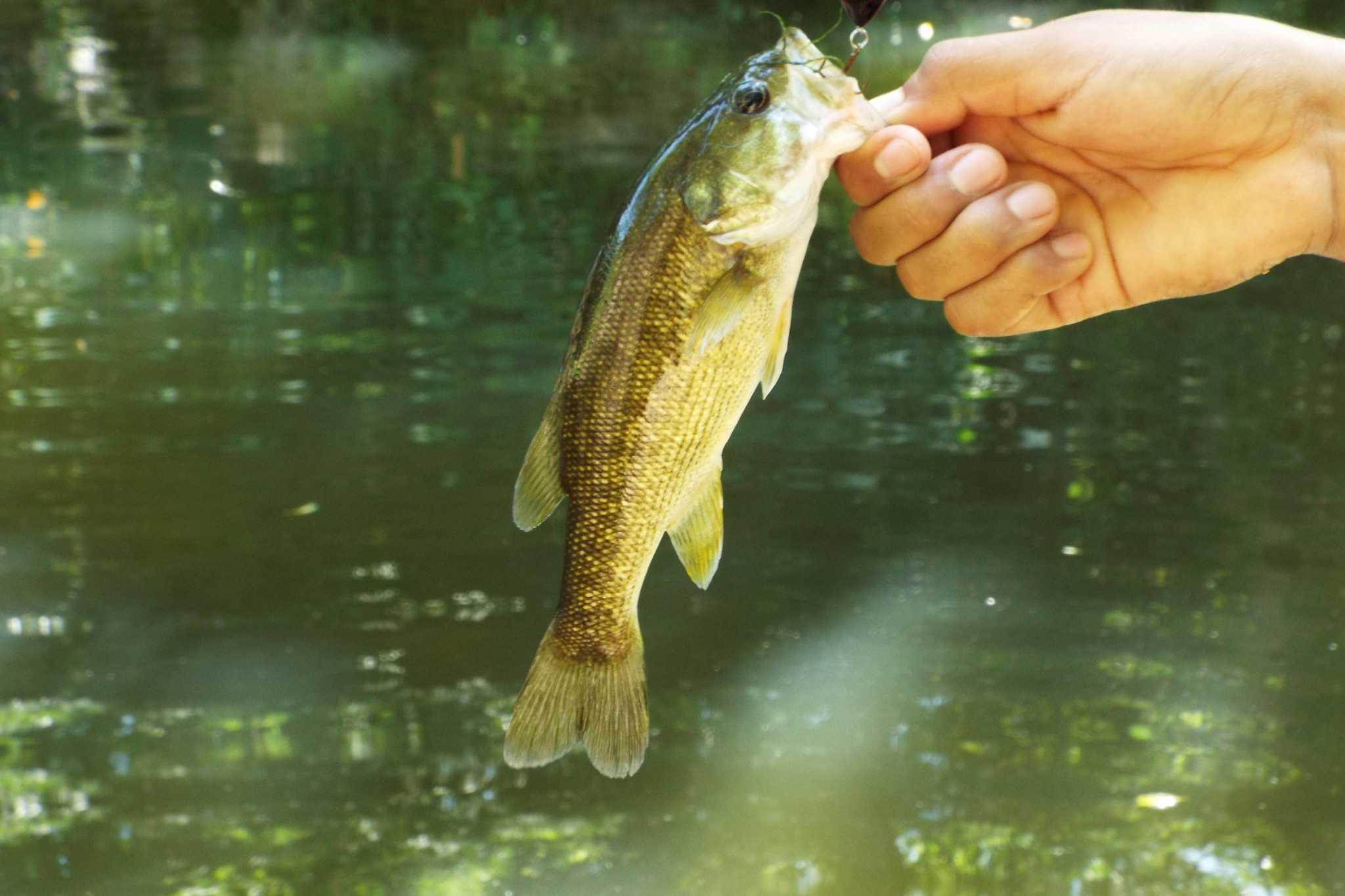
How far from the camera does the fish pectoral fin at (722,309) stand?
2.17m

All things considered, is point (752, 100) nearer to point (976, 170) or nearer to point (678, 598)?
point (976, 170)

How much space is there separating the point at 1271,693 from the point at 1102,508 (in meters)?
1.65

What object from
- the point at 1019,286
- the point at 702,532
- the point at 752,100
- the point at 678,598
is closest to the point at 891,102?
the point at 1019,286

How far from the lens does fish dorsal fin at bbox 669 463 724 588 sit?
7.84ft

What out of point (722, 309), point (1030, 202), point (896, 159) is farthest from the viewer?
point (1030, 202)

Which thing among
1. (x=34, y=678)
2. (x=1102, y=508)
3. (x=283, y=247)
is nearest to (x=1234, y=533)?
(x=1102, y=508)

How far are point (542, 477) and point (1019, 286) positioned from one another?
109 centimetres

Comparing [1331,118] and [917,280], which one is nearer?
[1331,118]

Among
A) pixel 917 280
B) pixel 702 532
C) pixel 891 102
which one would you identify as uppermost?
pixel 891 102

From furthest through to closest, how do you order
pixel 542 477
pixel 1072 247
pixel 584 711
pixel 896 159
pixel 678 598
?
pixel 678 598
pixel 1072 247
pixel 896 159
pixel 584 711
pixel 542 477

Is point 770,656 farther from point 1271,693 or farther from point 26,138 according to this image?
point 26,138

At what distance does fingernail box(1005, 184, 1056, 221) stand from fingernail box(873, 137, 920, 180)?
0.73 feet

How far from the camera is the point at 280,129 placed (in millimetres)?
16172

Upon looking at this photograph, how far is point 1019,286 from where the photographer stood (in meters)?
2.82
